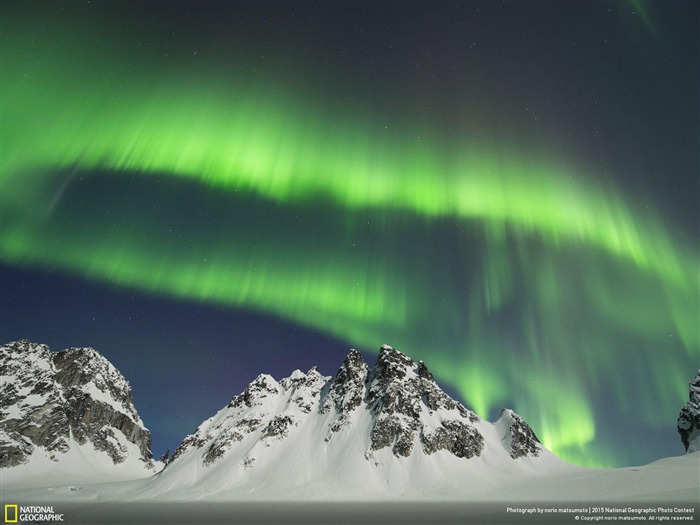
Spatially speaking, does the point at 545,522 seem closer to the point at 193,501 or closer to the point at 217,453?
the point at 193,501

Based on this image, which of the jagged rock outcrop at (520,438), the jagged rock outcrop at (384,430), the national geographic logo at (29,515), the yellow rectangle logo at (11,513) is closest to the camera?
the national geographic logo at (29,515)

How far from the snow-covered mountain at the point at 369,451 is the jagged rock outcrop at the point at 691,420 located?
155ft

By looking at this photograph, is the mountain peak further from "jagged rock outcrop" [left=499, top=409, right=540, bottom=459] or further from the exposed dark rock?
"jagged rock outcrop" [left=499, top=409, right=540, bottom=459]

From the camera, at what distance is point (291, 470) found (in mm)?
162625

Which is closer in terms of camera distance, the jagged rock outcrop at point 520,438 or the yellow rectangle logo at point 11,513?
the yellow rectangle logo at point 11,513

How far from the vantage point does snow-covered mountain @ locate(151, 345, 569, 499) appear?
151 meters

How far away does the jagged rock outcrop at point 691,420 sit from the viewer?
15812cm

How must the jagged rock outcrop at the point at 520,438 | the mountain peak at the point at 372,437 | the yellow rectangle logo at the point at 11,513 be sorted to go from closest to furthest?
the yellow rectangle logo at the point at 11,513, the mountain peak at the point at 372,437, the jagged rock outcrop at the point at 520,438

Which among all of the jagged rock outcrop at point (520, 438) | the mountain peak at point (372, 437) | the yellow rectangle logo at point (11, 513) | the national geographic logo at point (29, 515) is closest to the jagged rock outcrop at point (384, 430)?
the jagged rock outcrop at point (520, 438)

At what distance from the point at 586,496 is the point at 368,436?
282 ft

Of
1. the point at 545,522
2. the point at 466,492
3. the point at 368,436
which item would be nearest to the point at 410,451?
the point at 368,436

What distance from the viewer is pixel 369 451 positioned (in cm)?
16438

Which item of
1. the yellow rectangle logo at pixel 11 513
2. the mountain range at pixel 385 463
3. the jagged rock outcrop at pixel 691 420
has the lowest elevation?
the yellow rectangle logo at pixel 11 513

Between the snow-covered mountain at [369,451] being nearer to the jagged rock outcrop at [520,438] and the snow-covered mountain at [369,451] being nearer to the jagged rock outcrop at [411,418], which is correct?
Answer: the jagged rock outcrop at [411,418]
